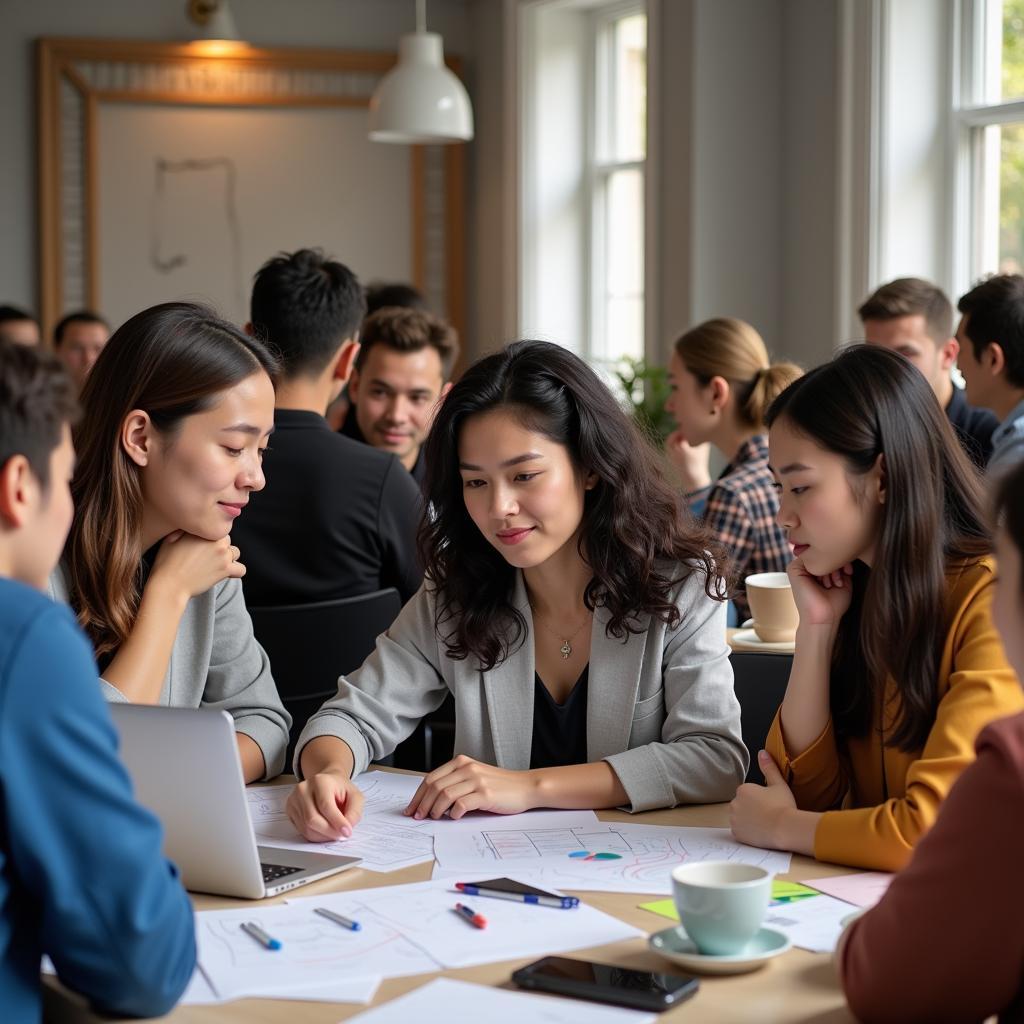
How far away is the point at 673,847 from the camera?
168 cm

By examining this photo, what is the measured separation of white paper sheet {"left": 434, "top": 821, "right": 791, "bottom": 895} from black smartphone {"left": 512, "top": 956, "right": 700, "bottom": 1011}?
0.24 metres

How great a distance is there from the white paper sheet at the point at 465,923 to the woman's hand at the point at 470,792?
0.89 feet

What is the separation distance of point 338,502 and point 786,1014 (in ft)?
6.41

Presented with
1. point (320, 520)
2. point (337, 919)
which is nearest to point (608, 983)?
point (337, 919)

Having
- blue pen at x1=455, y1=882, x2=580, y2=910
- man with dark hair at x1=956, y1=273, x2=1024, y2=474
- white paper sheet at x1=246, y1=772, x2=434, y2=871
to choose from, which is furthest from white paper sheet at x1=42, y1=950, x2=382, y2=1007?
man with dark hair at x1=956, y1=273, x2=1024, y2=474

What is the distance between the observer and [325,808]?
1729 mm

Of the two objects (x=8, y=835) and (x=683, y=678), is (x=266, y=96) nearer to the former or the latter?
(x=683, y=678)

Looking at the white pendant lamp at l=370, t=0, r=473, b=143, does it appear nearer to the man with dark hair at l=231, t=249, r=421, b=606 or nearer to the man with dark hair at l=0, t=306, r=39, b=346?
the man with dark hair at l=0, t=306, r=39, b=346

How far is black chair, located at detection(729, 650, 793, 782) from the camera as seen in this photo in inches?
86.3

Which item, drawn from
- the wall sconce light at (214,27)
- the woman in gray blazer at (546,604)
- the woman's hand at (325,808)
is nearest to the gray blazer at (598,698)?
the woman in gray blazer at (546,604)

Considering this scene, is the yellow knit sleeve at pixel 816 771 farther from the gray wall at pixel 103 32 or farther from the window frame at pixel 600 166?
the gray wall at pixel 103 32

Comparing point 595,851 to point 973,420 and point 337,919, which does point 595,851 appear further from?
point 973,420

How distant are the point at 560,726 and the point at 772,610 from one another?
0.79m

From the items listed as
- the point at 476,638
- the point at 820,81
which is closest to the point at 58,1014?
the point at 476,638
